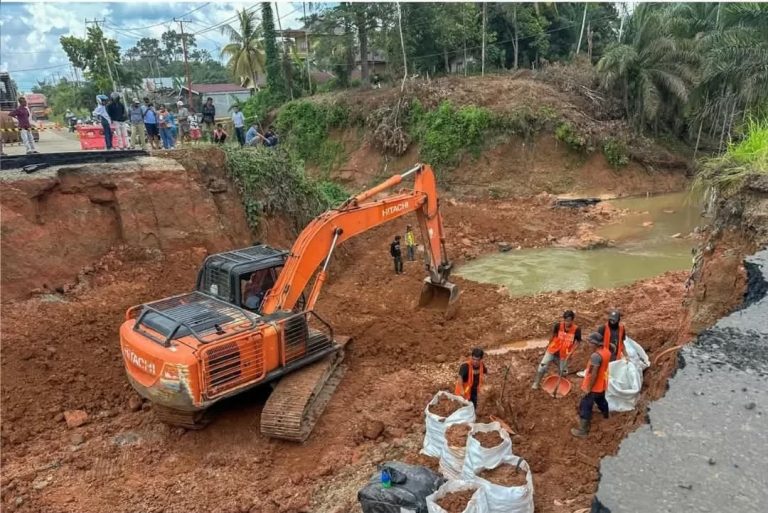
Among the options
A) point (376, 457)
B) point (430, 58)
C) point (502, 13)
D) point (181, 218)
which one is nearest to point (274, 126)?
point (430, 58)

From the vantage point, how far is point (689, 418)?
3.56 m

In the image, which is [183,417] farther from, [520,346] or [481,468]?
[520,346]

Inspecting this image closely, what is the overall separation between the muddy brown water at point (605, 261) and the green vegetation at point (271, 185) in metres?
4.87

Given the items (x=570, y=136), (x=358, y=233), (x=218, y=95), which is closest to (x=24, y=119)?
(x=358, y=233)

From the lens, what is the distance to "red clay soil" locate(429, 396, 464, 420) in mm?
6184

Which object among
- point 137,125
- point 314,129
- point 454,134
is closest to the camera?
point 137,125

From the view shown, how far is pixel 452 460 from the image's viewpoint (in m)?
5.58

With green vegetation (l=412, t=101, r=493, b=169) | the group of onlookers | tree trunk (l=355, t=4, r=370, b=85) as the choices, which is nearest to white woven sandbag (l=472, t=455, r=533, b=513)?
the group of onlookers

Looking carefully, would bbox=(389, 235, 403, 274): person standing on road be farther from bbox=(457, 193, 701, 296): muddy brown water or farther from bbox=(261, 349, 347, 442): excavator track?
bbox=(261, 349, 347, 442): excavator track

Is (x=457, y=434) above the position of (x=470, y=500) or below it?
below

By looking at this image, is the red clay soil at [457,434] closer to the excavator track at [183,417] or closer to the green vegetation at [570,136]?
→ the excavator track at [183,417]

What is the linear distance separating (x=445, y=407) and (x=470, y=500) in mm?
1799

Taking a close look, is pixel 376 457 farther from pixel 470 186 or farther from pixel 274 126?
pixel 274 126

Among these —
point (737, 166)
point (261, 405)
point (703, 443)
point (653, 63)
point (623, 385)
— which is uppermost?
point (653, 63)
